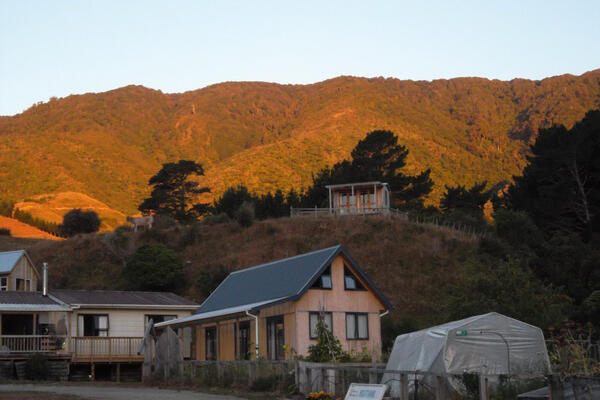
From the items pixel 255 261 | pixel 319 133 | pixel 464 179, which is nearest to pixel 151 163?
pixel 319 133

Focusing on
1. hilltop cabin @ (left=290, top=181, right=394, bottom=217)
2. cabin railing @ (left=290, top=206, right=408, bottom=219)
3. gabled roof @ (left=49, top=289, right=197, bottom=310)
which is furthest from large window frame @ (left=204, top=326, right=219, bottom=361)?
hilltop cabin @ (left=290, top=181, right=394, bottom=217)

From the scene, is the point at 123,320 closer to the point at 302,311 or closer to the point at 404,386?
the point at 302,311

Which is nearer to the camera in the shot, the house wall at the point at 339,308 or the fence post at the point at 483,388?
the fence post at the point at 483,388

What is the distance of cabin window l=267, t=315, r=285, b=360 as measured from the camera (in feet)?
115

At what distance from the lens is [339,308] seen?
35438mm

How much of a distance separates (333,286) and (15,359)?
15.1m

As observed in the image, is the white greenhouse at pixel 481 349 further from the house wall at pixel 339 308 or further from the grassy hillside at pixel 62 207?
the grassy hillside at pixel 62 207

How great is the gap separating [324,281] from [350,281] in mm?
1490

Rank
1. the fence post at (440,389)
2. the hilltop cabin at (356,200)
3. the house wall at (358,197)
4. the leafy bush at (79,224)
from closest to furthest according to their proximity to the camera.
Result: 1. the fence post at (440,389)
2. the hilltop cabin at (356,200)
3. the house wall at (358,197)
4. the leafy bush at (79,224)

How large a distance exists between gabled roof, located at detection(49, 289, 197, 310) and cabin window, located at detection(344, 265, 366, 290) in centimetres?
1149

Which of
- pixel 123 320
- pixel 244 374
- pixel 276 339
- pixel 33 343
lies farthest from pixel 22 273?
pixel 244 374

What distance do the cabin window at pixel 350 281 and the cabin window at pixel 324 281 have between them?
2.98 ft

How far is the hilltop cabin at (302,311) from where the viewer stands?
34000 millimetres

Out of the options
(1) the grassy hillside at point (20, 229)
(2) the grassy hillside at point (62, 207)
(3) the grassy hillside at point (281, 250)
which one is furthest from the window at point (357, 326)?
(2) the grassy hillside at point (62, 207)
